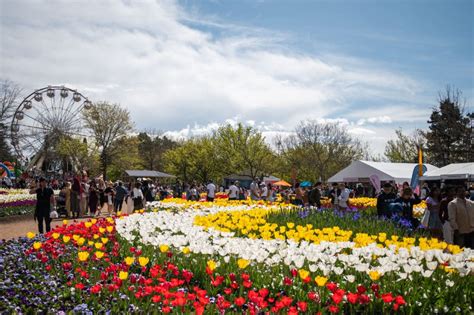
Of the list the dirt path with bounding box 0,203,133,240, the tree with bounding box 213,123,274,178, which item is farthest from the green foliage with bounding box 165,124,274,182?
the dirt path with bounding box 0,203,133,240

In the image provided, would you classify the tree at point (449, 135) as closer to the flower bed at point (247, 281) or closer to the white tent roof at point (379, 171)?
the white tent roof at point (379, 171)

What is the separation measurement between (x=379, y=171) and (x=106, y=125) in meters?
38.4

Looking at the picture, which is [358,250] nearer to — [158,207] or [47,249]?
[47,249]

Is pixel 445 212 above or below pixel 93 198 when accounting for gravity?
below

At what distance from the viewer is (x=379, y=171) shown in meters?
28.8

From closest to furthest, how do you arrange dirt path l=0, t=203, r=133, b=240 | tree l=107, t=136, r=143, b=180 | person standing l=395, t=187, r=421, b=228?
person standing l=395, t=187, r=421, b=228 → dirt path l=0, t=203, r=133, b=240 → tree l=107, t=136, r=143, b=180

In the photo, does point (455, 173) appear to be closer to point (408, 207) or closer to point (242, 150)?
point (408, 207)

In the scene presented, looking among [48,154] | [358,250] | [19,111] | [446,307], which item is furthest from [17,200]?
[48,154]

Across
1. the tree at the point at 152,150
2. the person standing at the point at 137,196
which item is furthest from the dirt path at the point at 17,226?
the tree at the point at 152,150

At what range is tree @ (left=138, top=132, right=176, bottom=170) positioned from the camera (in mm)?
77562

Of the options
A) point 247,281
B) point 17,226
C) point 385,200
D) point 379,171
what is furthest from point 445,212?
point 379,171

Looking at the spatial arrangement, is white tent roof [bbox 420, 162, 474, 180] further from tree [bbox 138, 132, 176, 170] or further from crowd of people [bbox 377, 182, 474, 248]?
tree [bbox 138, 132, 176, 170]

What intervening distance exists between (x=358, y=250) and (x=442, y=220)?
529 cm

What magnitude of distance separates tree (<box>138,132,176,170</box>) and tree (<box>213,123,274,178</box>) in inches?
895
